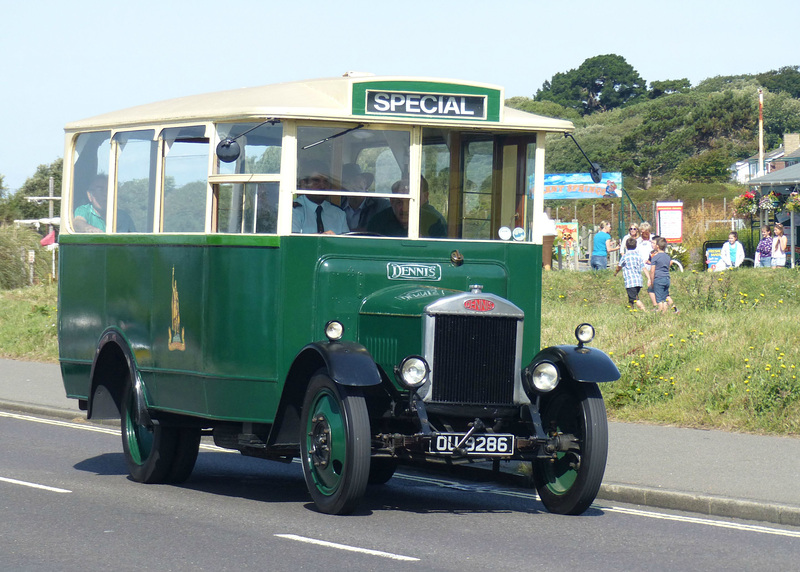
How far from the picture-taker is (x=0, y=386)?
18422 millimetres

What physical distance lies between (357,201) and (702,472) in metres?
3.74

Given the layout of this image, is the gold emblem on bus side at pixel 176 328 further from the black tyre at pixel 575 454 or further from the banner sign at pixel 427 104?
the black tyre at pixel 575 454

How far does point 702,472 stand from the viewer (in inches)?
395

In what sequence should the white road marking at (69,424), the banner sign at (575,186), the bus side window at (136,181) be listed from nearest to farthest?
1. the bus side window at (136,181)
2. the white road marking at (69,424)
3. the banner sign at (575,186)

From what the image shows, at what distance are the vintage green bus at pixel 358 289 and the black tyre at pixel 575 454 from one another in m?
0.01

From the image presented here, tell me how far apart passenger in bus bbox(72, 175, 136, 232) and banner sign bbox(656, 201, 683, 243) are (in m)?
24.8

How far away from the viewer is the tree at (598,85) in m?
117

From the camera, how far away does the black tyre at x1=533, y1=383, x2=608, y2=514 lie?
8.21 metres

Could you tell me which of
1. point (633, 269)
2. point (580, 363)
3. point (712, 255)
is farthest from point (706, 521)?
point (712, 255)

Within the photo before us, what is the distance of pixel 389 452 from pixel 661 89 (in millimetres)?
111216

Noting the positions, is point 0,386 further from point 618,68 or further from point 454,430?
point 618,68

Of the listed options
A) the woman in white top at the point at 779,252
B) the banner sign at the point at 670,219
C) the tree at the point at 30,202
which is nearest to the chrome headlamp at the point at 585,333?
the woman in white top at the point at 779,252

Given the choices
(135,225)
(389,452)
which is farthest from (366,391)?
(135,225)

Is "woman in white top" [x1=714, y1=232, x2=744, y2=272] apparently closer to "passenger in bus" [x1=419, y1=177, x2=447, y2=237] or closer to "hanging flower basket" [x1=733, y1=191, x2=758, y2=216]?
"hanging flower basket" [x1=733, y1=191, x2=758, y2=216]
